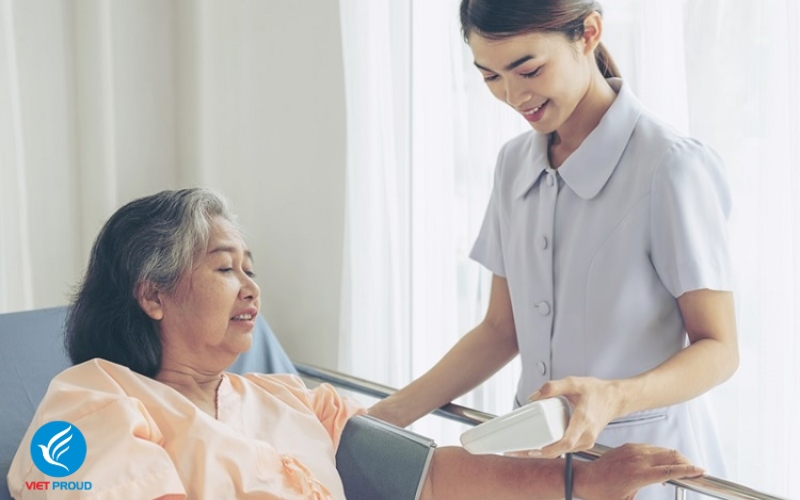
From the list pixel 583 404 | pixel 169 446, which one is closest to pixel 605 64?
pixel 583 404

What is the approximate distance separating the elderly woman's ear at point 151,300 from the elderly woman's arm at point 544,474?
23.9 inches

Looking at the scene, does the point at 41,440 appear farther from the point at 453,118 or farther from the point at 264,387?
the point at 453,118

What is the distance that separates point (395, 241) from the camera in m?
2.95

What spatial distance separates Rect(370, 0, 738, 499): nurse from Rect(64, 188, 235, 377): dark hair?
25.3 inches

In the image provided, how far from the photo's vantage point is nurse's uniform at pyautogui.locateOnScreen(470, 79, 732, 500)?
1.69 metres

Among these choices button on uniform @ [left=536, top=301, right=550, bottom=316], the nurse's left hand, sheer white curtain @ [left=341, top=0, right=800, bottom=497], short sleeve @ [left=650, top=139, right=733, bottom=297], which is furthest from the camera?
sheer white curtain @ [left=341, top=0, right=800, bottom=497]

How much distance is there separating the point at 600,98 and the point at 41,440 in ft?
3.87

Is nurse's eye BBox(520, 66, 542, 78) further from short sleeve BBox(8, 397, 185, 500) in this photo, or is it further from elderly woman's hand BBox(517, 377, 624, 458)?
short sleeve BBox(8, 397, 185, 500)

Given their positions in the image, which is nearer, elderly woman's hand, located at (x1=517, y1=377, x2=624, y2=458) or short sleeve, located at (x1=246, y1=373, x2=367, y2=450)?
elderly woman's hand, located at (x1=517, y1=377, x2=624, y2=458)

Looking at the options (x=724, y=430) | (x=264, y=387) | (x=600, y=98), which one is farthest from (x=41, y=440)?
(x=724, y=430)

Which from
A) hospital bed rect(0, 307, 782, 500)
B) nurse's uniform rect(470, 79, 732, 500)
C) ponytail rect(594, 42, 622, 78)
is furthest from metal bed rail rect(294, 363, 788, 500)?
ponytail rect(594, 42, 622, 78)

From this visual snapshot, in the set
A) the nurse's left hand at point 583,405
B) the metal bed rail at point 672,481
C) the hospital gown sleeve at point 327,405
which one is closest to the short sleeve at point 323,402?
the hospital gown sleeve at point 327,405

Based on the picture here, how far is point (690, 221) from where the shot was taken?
5.48 ft

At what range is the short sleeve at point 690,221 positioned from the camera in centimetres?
166
